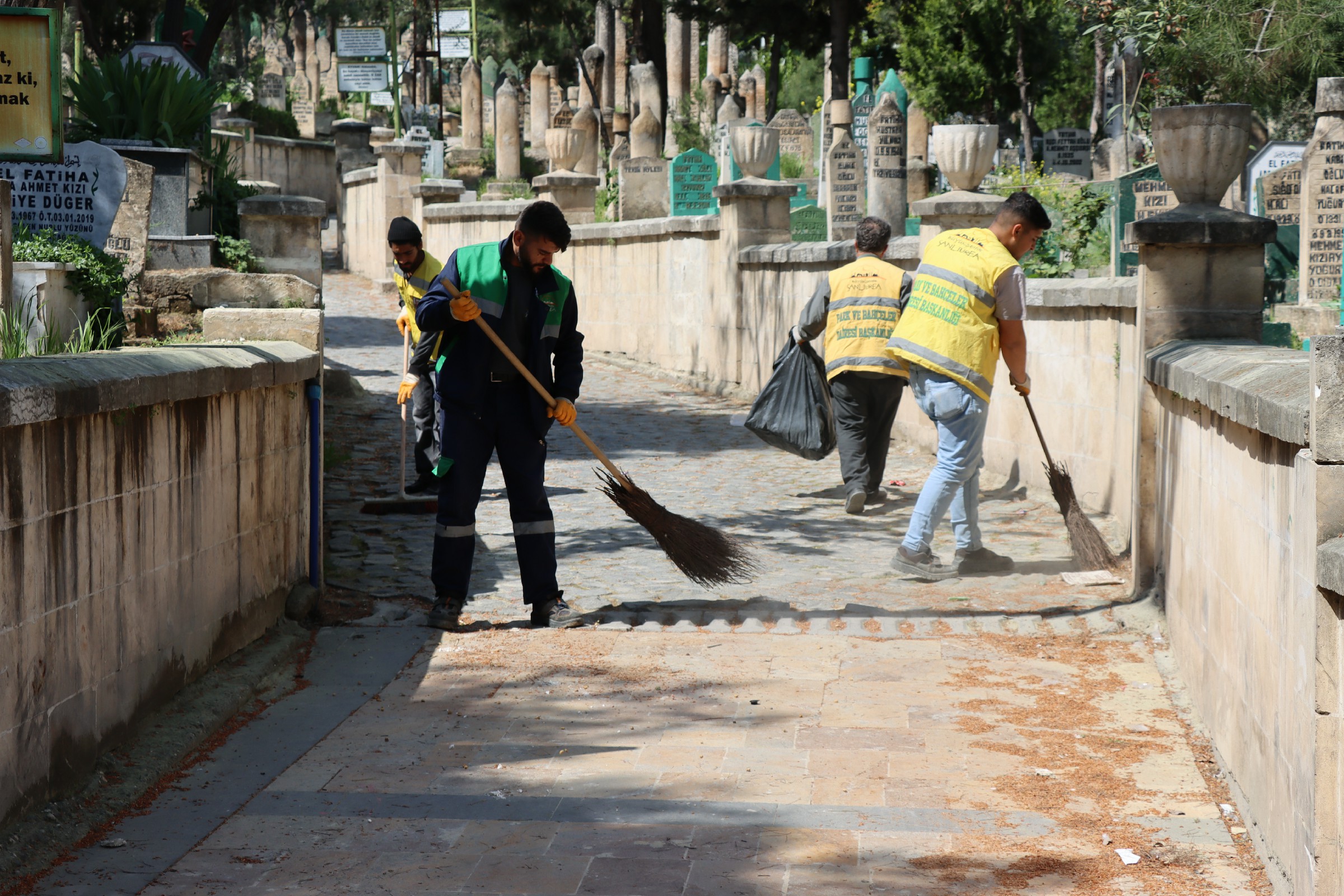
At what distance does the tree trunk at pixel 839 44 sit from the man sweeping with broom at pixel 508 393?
2139 centimetres

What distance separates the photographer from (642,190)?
2164 cm

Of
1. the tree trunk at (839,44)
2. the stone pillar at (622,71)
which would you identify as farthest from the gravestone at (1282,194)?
the stone pillar at (622,71)

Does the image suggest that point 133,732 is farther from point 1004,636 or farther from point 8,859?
point 1004,636

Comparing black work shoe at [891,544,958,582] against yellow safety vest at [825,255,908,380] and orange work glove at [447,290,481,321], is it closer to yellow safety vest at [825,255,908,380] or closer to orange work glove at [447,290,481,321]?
yellow safety vest at [825,255,908,380]

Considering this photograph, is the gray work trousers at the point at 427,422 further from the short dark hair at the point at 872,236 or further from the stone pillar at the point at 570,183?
the stone pillar at the point at 570,183

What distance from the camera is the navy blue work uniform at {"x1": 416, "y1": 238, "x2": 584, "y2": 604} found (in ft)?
21.1

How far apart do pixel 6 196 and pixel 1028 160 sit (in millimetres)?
26726

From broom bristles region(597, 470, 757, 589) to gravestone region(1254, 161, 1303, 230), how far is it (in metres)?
12.3

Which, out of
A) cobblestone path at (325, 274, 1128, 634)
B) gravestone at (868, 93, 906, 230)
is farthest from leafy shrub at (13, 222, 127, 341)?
gravestone at (868, 93, 906, 230)

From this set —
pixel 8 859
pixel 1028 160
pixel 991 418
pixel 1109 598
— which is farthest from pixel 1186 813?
pixel 1028 160

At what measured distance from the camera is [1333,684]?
3.17 m

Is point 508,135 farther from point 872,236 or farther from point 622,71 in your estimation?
point 872,236

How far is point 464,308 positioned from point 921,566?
282 cm

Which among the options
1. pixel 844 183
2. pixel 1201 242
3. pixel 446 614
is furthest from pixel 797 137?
pixel 446 614
